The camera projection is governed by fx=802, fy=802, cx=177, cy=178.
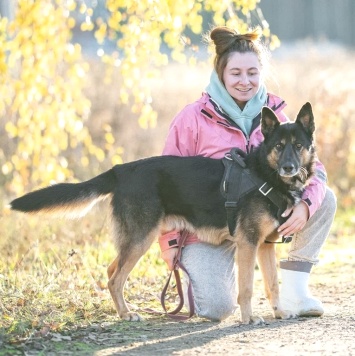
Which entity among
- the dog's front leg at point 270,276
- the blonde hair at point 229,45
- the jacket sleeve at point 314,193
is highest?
the blonde hair at point 229,45

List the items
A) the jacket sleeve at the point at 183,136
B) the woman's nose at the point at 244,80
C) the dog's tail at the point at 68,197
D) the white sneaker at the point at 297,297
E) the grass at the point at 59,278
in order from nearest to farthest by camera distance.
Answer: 1. the grass at the point at 59,278
2. the dog's tail at the point at 68,197
3. the white sneaker at the point at 297,297
4. the woman's nose at the point at 244,80
5. the jacket sleeve at the point at 183,136

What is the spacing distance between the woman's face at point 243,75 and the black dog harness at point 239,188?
504 mm

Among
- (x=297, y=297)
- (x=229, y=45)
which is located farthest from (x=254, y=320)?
(x=229, y=45)

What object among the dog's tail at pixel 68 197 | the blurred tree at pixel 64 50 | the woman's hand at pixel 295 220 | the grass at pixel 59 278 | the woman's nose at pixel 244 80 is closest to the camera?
the grass at pixel 59 278

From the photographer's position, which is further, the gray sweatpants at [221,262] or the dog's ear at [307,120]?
the gray sweatpants at [221,262]

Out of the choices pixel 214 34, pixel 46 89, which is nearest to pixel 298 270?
pixel 214 34

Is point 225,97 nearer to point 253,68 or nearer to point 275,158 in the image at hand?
point 253,68

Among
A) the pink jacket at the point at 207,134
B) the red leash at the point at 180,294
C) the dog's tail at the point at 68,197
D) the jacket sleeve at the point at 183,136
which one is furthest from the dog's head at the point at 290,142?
the dog's tail at the point at 68,197

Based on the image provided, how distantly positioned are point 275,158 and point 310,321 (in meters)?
0.98

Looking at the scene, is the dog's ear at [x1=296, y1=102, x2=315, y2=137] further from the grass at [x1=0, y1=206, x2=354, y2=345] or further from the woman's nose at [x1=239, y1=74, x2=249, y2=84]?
the grass at [x1=0, y1=206, x2=354, y2=345]

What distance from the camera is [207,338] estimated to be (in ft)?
14.1

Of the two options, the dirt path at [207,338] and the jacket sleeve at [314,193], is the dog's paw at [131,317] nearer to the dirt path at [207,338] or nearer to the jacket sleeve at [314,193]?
the dirt path at [207,338]

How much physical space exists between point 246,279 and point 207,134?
3.32 feet

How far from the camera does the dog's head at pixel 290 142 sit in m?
4.62
